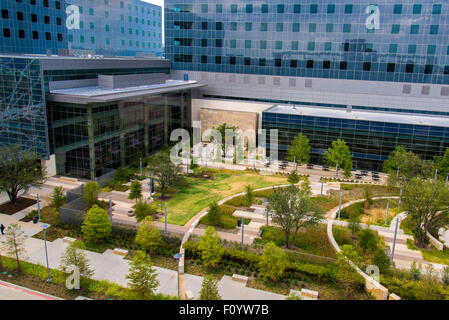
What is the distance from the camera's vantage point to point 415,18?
54.3 meters

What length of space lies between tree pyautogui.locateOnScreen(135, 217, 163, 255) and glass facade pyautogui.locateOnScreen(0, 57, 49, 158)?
2002 cm

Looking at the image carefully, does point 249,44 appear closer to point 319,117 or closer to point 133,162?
point 319,117

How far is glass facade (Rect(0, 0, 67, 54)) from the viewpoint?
63.3 metres

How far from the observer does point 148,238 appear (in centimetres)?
2925

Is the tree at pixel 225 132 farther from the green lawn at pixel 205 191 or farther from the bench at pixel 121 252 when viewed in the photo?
the bench at pixel 121 252

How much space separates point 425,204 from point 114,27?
272 feet

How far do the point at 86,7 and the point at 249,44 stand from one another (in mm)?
43979

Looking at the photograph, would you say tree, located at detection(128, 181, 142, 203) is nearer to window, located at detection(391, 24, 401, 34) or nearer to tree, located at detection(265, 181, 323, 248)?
tree, located at detection(265, 181, 323, 248)

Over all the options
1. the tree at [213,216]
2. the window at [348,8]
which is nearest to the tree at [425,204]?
the tree at [213,216]

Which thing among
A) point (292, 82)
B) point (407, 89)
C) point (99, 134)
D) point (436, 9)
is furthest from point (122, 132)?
point (436, 9)

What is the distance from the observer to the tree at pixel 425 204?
30922mm

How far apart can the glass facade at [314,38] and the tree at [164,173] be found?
99.0 ft

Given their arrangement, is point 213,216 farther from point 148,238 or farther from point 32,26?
point 32,26

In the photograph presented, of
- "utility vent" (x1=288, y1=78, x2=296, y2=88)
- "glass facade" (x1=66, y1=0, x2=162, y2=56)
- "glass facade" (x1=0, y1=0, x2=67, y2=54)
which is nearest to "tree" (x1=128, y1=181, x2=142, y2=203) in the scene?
"utility vent" (x1=288, y1=78, x2=296, y2=88)
